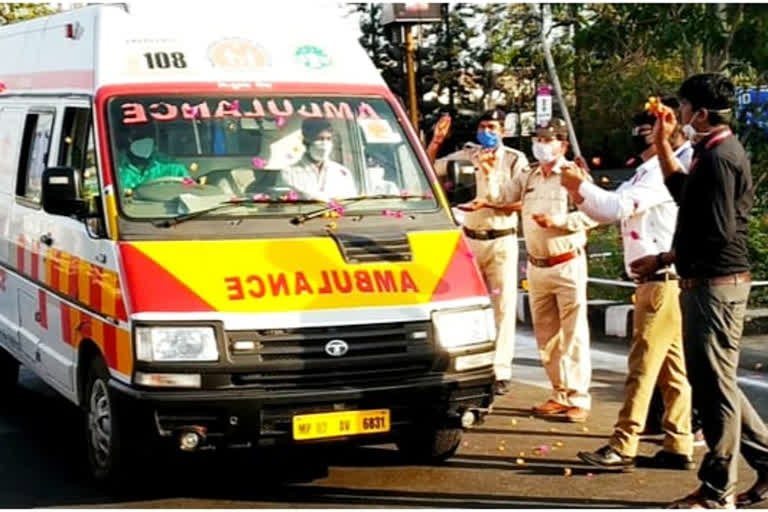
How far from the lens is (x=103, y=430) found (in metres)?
6.73

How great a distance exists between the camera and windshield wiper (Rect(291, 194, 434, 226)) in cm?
679

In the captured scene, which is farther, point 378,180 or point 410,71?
point 410,71

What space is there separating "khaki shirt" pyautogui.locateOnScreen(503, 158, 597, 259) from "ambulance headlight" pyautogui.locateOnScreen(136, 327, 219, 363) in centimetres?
302

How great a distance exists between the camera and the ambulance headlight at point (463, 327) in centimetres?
652

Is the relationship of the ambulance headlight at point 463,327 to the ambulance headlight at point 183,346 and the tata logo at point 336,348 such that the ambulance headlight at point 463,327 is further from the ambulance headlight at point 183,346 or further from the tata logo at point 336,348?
the ambulance headlight at point 183,346

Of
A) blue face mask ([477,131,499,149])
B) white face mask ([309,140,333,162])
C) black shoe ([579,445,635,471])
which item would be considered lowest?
black shoe ([579,445,635,471])

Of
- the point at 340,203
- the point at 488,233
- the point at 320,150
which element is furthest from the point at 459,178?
the point at 340,203

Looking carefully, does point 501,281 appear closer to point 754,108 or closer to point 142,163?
point 142,163

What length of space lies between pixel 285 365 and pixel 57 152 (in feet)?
8.35

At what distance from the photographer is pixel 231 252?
6.45 metres

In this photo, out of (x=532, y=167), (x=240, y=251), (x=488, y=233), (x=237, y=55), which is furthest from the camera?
(x=488, y=233)

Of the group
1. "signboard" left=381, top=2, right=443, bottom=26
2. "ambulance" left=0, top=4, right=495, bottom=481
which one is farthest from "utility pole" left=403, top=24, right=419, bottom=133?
"ambulance" left=0, top=4, right=495, bottom=481

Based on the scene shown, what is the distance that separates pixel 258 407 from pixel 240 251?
A: 837 millimetres

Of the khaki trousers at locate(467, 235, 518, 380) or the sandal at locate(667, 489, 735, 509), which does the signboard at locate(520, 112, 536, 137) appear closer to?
the khaki trousers at locate(467, 235, 518, 380)
